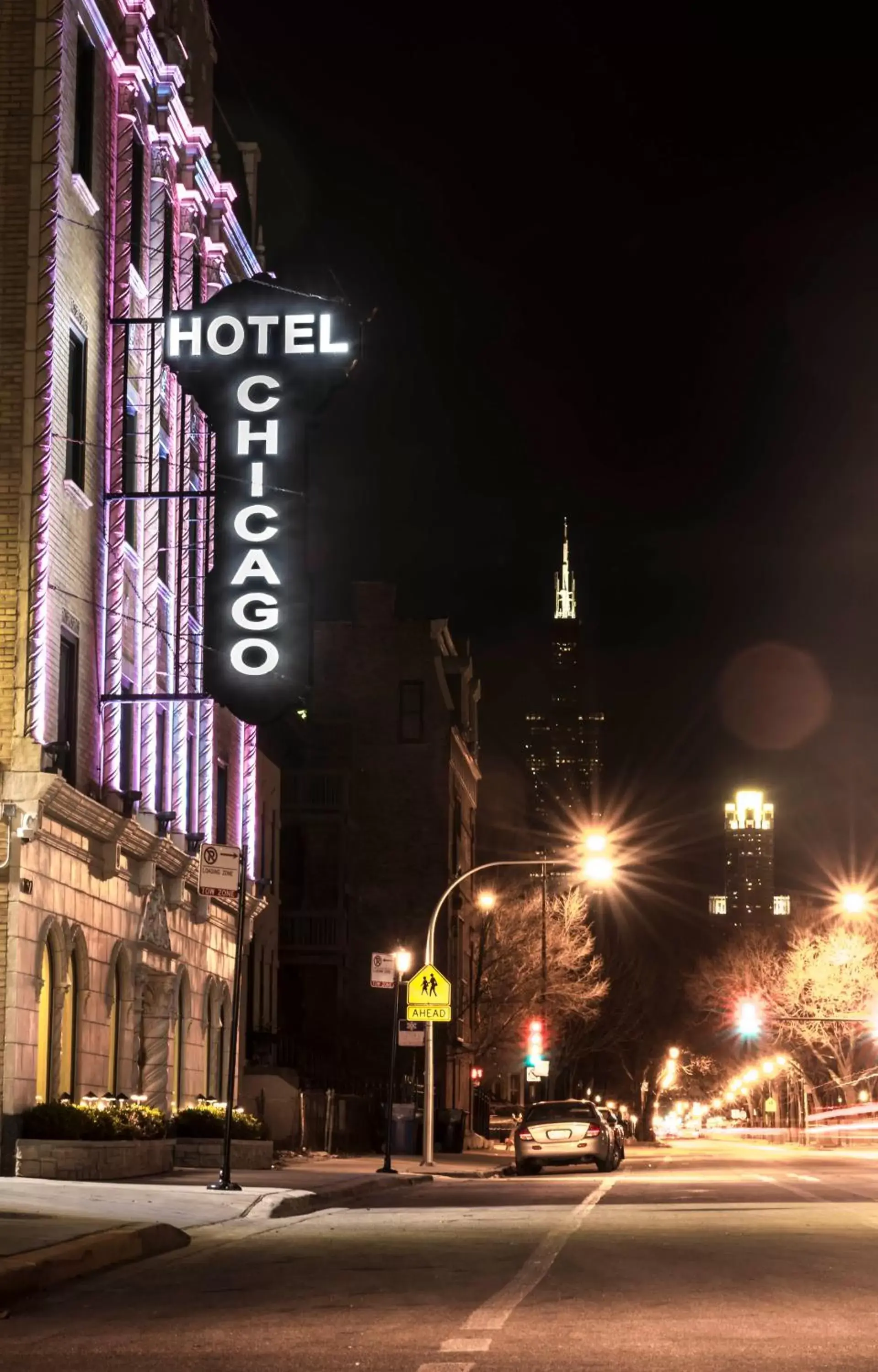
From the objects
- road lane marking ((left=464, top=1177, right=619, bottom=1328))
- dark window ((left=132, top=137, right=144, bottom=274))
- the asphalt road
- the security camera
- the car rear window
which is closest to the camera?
the asphalt road

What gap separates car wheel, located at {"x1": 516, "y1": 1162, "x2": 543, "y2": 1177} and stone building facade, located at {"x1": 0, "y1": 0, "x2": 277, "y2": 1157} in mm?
6387

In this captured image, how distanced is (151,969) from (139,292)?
11608mm

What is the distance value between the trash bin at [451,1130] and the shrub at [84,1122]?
28229 mm

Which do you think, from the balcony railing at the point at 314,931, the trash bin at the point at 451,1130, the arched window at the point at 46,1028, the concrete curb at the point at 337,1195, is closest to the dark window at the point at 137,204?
the arched window at the point at 46,1028

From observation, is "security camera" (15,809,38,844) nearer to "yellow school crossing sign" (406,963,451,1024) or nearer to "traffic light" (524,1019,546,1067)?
"yellow school crossing sign" (406,963,451,1024)

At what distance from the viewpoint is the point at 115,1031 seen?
108ft

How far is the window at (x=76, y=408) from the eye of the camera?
2969 centimetres

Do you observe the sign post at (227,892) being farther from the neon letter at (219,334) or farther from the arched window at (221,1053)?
the arched window at (221,1053)

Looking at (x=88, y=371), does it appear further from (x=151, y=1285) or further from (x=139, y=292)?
(x=151, y=1285)

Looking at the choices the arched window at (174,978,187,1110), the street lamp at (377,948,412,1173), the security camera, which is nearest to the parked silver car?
the street lamp at (377,948,412,1173)

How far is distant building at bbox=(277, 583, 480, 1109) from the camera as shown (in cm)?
6700

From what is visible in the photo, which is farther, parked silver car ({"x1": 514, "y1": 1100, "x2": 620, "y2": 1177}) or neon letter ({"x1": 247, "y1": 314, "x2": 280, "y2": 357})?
parked silver car ({"x1": 514, "y1": 1100, "x2": 620, "y2": 1177})

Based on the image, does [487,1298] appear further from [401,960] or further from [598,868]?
[598,868]

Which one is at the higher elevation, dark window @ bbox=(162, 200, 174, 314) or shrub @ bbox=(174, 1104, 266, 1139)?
dark window @ bbox=(162, 200, 174, 314)
